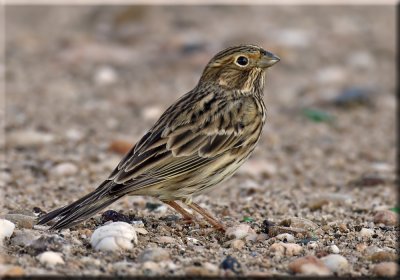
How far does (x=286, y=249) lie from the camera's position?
589cm

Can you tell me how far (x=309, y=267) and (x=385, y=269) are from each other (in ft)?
1.61

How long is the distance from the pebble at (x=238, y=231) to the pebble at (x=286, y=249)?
38 cm

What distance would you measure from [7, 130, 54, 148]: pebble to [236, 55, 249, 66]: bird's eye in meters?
3.28

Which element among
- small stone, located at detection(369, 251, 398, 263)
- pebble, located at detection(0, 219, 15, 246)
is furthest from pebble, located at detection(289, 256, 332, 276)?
pebble, located at detection(0, 219, 15, 246)

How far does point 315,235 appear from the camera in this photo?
6.40m

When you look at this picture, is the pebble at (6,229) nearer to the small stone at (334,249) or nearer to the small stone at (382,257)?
the small stone at (334,249)

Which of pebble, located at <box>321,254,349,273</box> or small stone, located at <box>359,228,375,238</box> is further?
small stone, located at <box>359,228,375,238</box>

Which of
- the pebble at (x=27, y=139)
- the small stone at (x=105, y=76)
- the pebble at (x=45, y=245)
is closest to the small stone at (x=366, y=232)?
the pebble at (x=45, y=245)

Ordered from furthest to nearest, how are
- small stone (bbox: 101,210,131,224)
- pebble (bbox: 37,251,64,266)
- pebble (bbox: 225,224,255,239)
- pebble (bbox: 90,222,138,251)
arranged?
small stone (bbox: 101,210,131,224)
pebble (bbox: 225,224,255,239)
pebble (bbox: 90,222,138,251)
pebble (bbox: 37,251,64,266)

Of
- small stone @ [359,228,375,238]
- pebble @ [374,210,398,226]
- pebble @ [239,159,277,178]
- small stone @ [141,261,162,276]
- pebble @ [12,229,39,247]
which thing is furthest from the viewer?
pebble @ [239,159,277,178]

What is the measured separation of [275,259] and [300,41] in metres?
9.18

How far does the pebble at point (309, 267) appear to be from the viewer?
5.43m

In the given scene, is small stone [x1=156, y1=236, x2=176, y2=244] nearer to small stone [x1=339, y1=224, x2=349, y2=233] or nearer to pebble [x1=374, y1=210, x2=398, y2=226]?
small stone [x1=339, y1=224, x2=349, y2=233]

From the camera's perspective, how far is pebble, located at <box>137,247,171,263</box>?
549 centimetres
